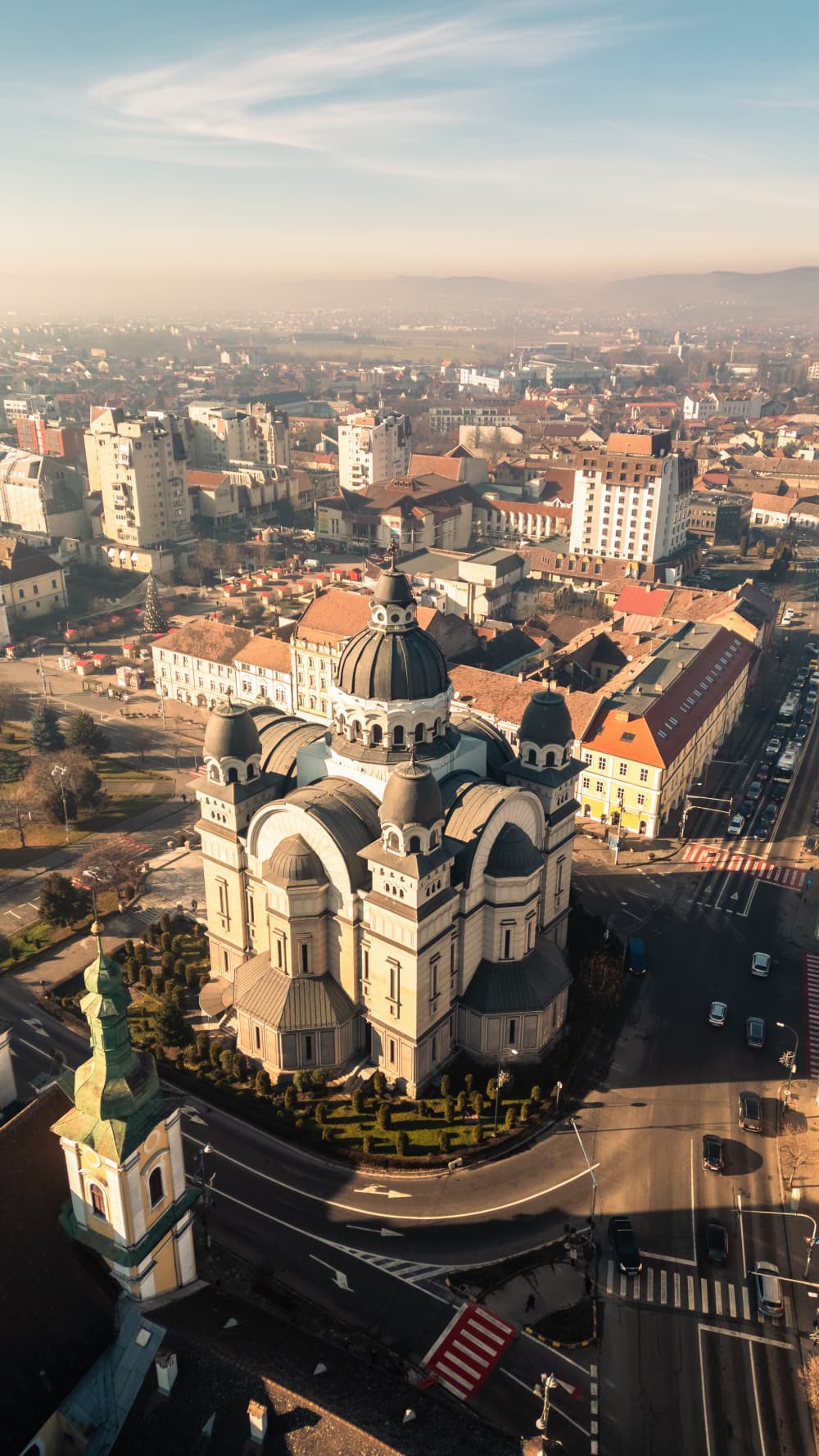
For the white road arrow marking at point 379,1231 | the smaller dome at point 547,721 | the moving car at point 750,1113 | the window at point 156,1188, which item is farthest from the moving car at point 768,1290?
the smaller dome at point 547,721

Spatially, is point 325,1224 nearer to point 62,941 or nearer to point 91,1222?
point 91,1222

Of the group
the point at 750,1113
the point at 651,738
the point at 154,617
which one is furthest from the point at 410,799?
the point at 154,617

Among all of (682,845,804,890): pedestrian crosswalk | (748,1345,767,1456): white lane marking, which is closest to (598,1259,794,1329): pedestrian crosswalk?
(748,1345,767,1456): white lane marking

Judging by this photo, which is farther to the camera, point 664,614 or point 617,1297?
point 664,614

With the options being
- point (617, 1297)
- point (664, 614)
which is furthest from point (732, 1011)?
point (664, 614)

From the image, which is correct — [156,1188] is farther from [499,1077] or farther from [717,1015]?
[717,1015]

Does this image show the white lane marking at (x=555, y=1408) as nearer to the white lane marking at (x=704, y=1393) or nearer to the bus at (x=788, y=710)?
A: the white lane marking at (x=704, y=1393)

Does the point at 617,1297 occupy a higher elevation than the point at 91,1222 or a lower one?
lower

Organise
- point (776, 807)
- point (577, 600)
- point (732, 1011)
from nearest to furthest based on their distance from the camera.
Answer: point (732, 1011)
point (776, 807)
point (577, 600)
